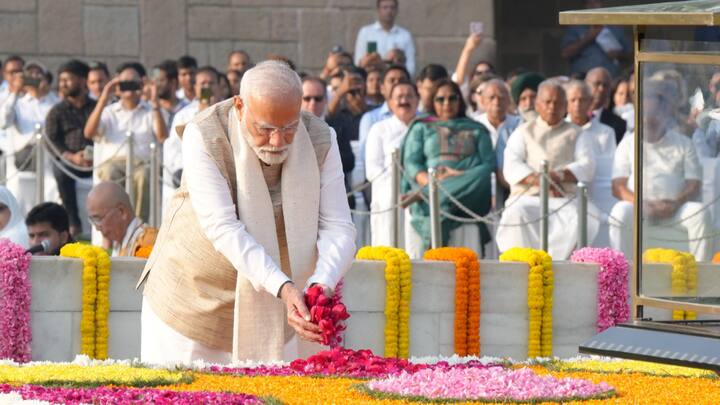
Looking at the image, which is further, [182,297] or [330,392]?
[182,297]

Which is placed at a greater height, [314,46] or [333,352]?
[314,46]

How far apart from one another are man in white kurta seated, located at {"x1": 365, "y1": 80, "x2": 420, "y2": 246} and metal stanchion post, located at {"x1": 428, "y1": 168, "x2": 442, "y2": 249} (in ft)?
1.50

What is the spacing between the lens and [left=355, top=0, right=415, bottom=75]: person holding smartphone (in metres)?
18.9

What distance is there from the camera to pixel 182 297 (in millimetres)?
7652

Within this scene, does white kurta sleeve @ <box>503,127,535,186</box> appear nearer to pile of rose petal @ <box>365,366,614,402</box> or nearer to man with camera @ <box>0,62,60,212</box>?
man with camera @ <box>0,62,60,212</box>

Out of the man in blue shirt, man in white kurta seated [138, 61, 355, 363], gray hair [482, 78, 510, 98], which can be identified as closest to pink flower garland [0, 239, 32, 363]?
man in white kurta seated [138, 61, 355, 363]

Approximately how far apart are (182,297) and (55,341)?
3084 mm

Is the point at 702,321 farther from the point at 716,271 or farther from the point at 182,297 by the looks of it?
the point at 182,297

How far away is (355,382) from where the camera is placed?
21.6ft

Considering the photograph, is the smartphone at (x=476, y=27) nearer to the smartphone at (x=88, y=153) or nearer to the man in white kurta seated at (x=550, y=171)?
the smartphone at (x=88, y=153)

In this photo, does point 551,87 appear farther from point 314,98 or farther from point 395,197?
point 314,98

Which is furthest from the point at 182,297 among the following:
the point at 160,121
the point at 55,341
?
the point at 160,121

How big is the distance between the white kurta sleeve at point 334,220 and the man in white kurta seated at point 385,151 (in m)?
6.37

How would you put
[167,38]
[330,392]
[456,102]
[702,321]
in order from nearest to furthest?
[330,392]
[702,321]
[456,102]
[167,38]
